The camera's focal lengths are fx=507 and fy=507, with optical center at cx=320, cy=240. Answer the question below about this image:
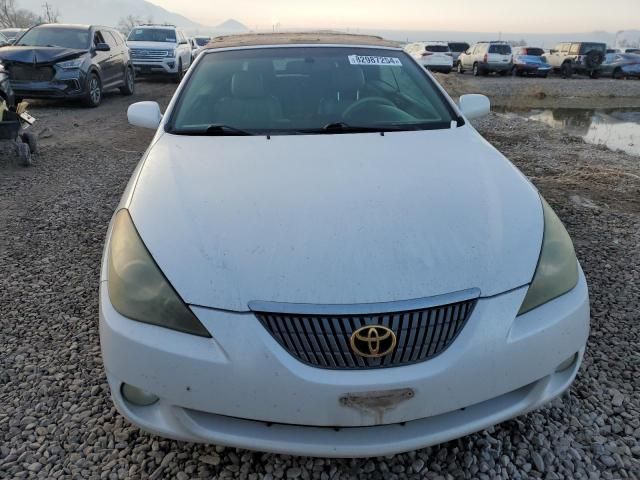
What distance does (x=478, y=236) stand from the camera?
176 cm

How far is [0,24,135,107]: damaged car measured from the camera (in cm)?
882

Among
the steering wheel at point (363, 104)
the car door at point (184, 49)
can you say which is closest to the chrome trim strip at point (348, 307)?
the steering wheel at point (363, 104)

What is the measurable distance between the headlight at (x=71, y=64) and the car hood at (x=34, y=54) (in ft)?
0.25

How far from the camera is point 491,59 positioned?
973 inches

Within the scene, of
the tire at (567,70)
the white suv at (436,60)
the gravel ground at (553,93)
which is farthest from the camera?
the tire at (567,70)

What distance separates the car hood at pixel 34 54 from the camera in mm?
8773

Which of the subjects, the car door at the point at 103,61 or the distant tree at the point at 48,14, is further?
the distant tree at the point at 48,14

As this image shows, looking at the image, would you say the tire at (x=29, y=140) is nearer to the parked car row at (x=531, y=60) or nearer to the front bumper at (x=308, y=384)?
the front bumper at (x=308, y=384)

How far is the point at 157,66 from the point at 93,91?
17.5 feet

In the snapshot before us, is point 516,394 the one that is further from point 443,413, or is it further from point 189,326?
point 189,326

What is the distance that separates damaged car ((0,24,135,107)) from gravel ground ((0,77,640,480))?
202 inches

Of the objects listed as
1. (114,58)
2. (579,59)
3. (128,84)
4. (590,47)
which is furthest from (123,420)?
(590,47)

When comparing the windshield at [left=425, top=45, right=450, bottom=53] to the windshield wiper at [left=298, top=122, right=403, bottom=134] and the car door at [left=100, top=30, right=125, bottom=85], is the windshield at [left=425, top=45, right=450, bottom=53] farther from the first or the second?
the windshield wiper at [left=298, top=122, right=403, bottom=134]

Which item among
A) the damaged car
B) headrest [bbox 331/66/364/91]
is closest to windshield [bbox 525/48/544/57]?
the damaged car
